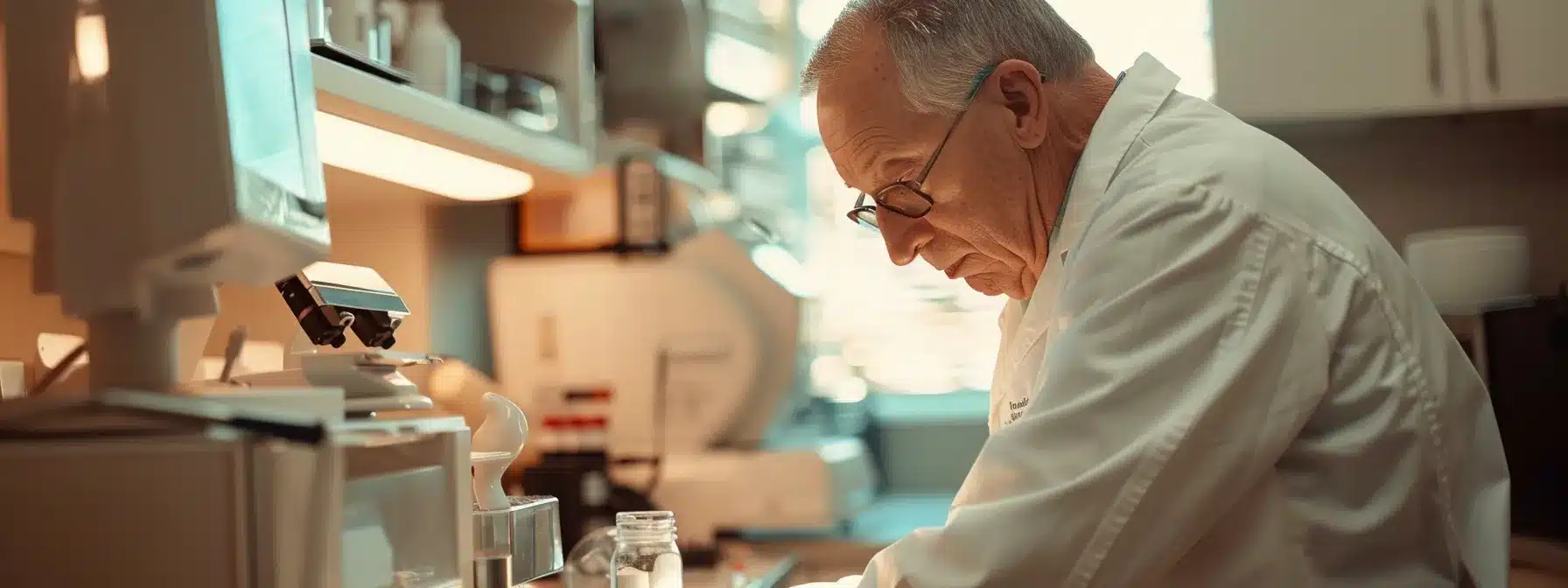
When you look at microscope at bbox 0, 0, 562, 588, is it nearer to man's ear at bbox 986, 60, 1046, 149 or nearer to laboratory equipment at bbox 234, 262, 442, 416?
laboratory equipment at bbox 234, 262, 442, 416

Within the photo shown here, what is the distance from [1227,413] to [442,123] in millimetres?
998

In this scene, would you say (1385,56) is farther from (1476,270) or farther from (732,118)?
(732,118)

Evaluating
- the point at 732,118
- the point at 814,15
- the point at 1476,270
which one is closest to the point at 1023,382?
the point at 1476,270

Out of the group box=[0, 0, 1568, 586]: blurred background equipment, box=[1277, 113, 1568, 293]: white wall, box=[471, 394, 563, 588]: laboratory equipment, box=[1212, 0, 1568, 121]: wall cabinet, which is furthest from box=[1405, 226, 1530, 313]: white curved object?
box=[471, 394, 563, 588]: laboratory equipment

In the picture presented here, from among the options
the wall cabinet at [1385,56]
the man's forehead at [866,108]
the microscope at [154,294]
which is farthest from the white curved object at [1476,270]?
the microscope at [154,294]

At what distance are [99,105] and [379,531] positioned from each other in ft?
1.15

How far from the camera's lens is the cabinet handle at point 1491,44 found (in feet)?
7.52

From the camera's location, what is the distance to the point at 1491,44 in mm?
2293

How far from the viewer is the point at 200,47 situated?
0.80m

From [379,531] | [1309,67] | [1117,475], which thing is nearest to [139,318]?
[379,531]

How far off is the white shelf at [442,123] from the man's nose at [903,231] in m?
0.55

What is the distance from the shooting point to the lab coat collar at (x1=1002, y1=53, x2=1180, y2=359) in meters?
1.16

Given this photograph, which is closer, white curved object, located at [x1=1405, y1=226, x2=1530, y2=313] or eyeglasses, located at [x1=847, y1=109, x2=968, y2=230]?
eyeglasses, located at [x1=847, y1=109, x2=968, y2=230]

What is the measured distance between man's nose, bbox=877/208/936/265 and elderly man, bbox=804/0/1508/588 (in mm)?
191
